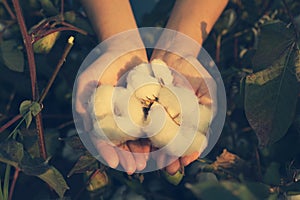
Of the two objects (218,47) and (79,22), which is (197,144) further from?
(79,22)

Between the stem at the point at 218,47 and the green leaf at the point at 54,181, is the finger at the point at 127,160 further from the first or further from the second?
the stem at the point at 218,47

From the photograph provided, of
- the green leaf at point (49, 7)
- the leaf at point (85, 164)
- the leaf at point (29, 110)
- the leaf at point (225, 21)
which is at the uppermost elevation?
the green leaf at point (49, 7)

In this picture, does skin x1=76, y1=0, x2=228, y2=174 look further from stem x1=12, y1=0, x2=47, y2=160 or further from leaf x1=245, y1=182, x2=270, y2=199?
leaf x1=245, y1=182, x2=270, y2=199

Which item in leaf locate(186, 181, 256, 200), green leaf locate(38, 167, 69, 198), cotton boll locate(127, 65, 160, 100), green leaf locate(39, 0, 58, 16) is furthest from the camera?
green leaf locate(39, 0, 58, 16)

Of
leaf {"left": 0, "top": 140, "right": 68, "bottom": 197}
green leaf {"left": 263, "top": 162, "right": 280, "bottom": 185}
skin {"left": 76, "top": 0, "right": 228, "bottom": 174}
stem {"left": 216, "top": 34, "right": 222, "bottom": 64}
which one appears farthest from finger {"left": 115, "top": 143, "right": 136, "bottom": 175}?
stem {"left": 216, "top": 34, "right": 222, "bottom": 64}

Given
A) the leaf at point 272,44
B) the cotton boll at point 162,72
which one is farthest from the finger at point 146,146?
the leaf at point 272,44

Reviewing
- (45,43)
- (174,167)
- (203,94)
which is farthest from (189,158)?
(45,43)

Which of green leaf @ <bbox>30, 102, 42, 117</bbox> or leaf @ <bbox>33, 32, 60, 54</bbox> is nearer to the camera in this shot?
green leaf @ <bbox>30, 102, 42, 117</bbox>
